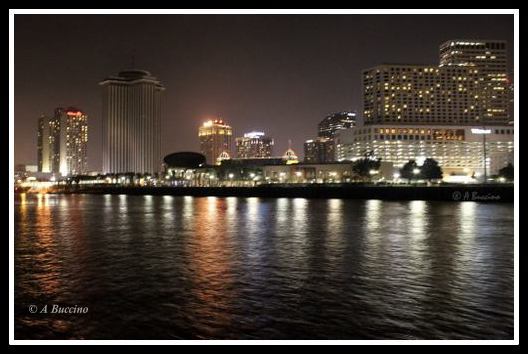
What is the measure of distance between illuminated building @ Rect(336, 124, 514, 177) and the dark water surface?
6215 inches

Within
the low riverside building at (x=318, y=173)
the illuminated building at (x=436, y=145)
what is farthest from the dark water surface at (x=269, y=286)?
the illuminated building at (x=436, y=145)

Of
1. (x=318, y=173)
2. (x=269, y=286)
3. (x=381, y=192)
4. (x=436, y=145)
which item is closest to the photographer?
(x=269, y=286)

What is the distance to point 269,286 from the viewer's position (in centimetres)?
1939

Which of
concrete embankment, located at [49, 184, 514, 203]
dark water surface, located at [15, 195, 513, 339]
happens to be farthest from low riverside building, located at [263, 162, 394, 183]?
dark water surface, located at [15, 195, 513, 339]

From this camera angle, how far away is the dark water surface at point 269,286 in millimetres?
14242

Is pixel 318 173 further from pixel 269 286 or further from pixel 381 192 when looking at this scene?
pixel 269 286

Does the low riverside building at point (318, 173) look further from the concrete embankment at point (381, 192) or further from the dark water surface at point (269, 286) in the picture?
the dark water surface at point (269, 286)

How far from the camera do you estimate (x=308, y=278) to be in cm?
2102

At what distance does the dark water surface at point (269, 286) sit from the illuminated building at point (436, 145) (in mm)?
157866

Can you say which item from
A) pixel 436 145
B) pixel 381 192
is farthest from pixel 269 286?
pixel 436 145

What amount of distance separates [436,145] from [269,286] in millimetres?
185031

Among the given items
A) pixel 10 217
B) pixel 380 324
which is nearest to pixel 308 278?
pixel 380 324
